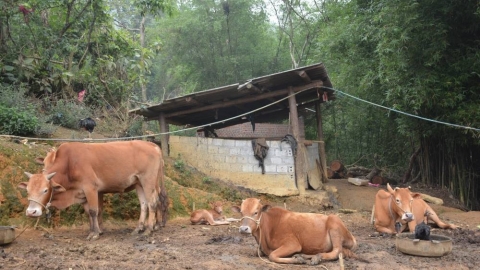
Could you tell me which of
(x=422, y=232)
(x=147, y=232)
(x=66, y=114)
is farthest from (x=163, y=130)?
(x=422, y=232)

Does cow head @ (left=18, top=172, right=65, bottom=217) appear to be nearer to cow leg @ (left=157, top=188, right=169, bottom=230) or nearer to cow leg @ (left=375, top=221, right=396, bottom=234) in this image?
cow leg @ (left=157, top=188, right=169, bottom=230)

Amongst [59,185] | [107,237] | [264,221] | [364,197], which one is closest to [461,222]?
[364,197]

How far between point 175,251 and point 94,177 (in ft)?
6.43

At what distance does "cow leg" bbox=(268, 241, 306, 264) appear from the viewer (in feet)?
18.1

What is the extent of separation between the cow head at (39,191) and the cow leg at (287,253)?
128 inches

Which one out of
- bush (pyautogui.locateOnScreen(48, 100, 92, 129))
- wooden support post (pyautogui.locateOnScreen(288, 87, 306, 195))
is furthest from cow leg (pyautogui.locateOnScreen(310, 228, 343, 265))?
bush (pyautogui.locateOnScreen(48, 100, 92, 129))

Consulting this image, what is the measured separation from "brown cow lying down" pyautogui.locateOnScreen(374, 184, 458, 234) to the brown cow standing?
13.3ft

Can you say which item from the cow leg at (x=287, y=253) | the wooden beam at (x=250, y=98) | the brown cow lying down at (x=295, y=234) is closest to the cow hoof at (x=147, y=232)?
the brown cow lying down at (x=295, y=234)

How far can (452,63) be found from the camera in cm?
1092

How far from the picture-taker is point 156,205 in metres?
7.76

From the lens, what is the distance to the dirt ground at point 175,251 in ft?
17.2

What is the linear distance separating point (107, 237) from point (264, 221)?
2.65 m

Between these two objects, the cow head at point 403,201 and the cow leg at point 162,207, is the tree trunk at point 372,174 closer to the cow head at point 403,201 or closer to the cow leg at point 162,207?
the cow head at point 403,201

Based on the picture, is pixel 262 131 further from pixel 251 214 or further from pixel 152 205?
pixel 251 214
